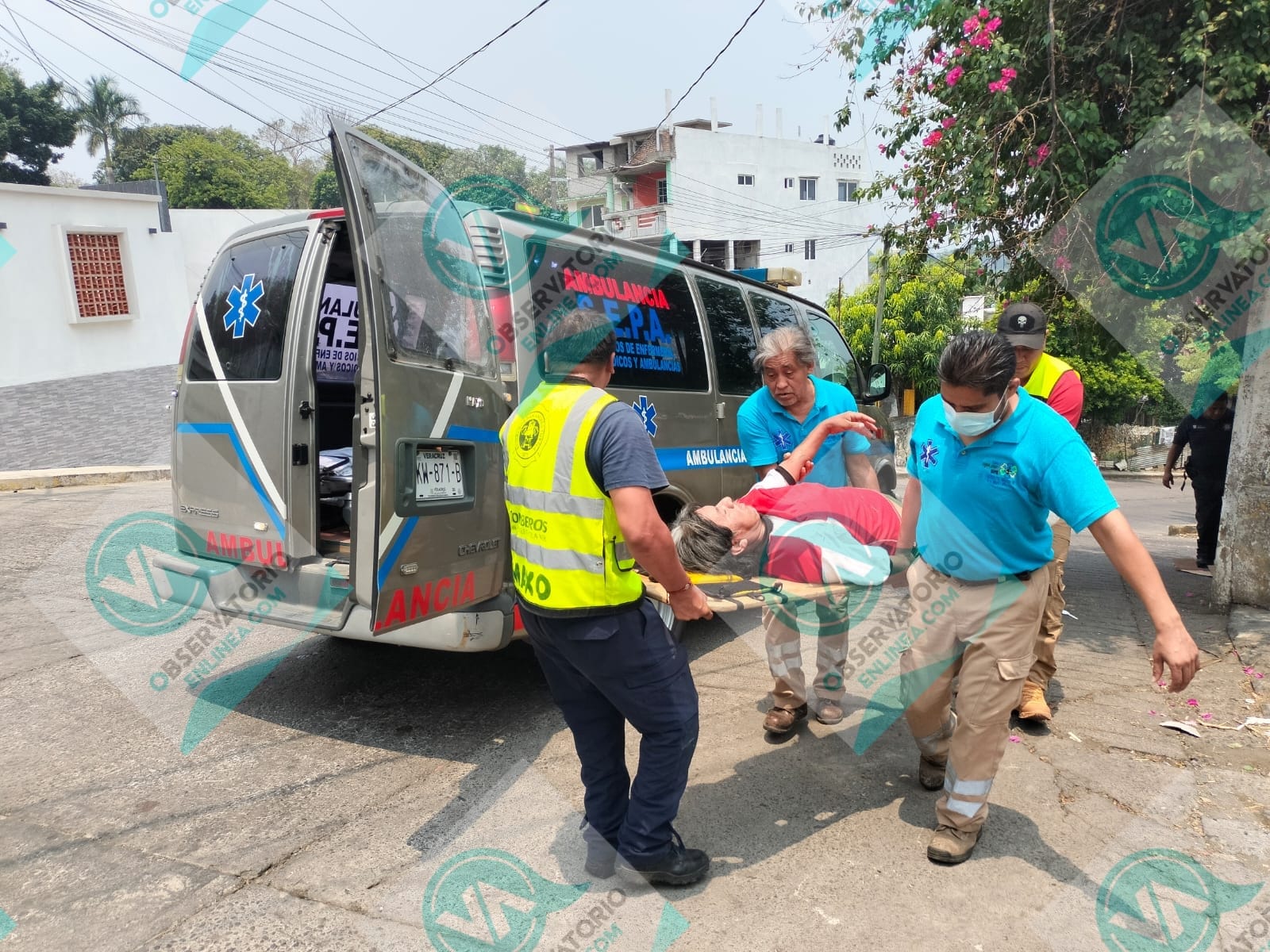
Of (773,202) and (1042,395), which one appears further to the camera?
(773,202)

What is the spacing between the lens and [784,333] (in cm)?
372

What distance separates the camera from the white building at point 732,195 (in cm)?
3619

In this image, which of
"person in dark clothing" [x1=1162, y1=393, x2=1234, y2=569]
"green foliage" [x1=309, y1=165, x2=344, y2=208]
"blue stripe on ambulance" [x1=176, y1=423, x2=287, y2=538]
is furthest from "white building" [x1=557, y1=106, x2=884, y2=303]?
"blue stripe on ambulance" [x1=176, y1=423, x2=287, y2=538]

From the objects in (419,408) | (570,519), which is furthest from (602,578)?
(419,408)

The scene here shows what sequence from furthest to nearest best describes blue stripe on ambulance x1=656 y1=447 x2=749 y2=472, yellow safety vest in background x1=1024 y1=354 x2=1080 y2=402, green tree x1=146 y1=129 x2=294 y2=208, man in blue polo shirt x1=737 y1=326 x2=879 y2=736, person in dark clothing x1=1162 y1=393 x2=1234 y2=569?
green tree x1=146 y1=129 x2=294 y2=208, person in dark clothing x1=1162 y1=393 x2=1234 y2=569, blue stripe on ambulance x1=656 y1=447 x2=749 y2=472, yellow safety vest in background x1=1024 y1=354 x2=1080 y2=402, man in blue polo shirt x1=737 y1=326 x2=879 y2=736

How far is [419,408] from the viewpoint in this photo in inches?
120

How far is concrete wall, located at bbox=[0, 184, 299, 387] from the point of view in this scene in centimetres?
1485

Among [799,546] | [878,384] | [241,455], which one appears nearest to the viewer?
[799,546]

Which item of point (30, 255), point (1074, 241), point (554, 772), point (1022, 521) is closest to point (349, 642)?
point (554, 772)

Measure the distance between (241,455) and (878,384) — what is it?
184 inches

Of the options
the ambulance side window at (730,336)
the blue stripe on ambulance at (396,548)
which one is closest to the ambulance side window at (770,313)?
the ambulance side window at (730,336)

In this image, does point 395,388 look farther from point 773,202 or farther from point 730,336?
point 773,202

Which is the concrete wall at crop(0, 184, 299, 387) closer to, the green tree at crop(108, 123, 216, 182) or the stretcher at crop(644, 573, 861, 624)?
the stretcher at crop(644, 573, 861, 624)

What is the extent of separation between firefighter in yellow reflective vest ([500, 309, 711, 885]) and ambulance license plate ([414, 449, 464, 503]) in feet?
1.72
